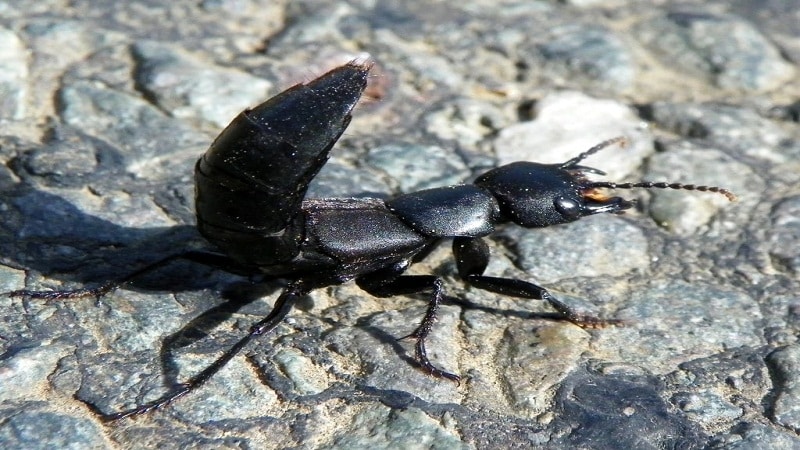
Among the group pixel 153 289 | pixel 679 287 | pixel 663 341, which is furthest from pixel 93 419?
pixel 679 287

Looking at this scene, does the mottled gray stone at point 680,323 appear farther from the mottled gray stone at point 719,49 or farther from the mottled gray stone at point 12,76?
the mottled gray stone at point 12,76

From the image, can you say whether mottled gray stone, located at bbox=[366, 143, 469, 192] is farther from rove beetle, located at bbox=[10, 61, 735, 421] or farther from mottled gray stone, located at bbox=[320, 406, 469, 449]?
mottled gray stone, located at bbox=[320, 406, 469, 449]

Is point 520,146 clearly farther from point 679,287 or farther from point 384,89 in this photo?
point 679,287

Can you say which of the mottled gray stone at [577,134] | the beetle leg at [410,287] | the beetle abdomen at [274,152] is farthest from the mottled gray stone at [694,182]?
the beetle abdomen at [274,152]

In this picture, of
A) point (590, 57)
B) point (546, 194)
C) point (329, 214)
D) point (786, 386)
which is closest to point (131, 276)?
point (329, 214)

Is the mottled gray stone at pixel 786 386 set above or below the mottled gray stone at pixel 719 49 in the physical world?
above

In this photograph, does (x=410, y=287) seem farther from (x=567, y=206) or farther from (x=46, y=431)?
(x=46, y=431)
